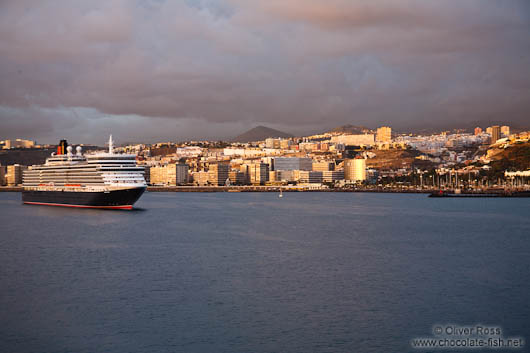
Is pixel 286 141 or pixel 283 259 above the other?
pixel 286 141

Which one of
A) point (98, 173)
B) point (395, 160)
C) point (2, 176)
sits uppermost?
point (395, 160)

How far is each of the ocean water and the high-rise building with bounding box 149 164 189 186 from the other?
90.5 metres

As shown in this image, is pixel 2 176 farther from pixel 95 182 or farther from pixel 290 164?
pixel 95 182

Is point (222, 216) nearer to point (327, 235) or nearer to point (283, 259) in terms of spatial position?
point (327, 235)

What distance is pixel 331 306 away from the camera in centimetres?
1358

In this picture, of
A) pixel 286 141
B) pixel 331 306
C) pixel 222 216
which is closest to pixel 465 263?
pixel 331 306

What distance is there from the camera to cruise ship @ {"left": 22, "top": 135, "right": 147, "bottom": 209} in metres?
40.2

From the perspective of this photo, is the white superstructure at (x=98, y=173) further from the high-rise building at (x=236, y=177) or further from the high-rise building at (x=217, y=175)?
the high-rise building at (x=236, y=177)

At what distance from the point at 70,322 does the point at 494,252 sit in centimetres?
1575

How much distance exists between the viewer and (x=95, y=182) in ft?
136

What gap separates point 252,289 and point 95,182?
2872 centimetres

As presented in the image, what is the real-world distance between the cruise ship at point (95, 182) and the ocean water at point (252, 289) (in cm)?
1177

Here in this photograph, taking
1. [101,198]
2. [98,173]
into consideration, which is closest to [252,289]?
[101,198]

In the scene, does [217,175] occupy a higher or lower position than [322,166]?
lower
